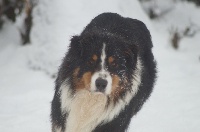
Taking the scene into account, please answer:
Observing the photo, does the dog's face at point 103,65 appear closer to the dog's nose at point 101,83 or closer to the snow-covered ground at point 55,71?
the dog's nose at point 101,83

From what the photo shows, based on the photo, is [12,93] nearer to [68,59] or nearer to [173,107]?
[173,107]

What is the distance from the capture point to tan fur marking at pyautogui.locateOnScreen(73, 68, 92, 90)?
348 cm

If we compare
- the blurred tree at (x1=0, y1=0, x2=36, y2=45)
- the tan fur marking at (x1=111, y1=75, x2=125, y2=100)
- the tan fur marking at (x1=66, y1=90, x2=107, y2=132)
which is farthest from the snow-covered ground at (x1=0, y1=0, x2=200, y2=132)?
the tan fur marking at (x1=111, y1=75, x2=125, y2=100)

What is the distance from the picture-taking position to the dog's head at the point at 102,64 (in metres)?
3.43

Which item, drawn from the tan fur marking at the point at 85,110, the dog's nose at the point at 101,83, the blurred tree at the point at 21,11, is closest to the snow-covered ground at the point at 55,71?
the blurred tree at the point at 21,11

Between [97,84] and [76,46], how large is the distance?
0.50 metres

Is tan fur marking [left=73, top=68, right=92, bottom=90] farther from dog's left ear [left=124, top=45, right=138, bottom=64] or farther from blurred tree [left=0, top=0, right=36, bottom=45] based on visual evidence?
blurred tree [left=0, top=0, right=36, bottom=45]

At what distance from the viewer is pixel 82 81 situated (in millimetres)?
3553

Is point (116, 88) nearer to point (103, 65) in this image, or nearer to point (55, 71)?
point (103, 65)

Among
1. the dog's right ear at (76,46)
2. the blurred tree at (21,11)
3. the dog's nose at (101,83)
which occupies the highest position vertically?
the dog's right ear at (76,46)

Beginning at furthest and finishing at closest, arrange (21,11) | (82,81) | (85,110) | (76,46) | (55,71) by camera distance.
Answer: (21,11), (55,71), (85,110), (76,46), (82,81)

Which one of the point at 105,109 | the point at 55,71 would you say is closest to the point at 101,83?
the point at 105,109

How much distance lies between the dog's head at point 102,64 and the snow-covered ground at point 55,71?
198 cm

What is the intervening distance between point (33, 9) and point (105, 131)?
5.04 meters
